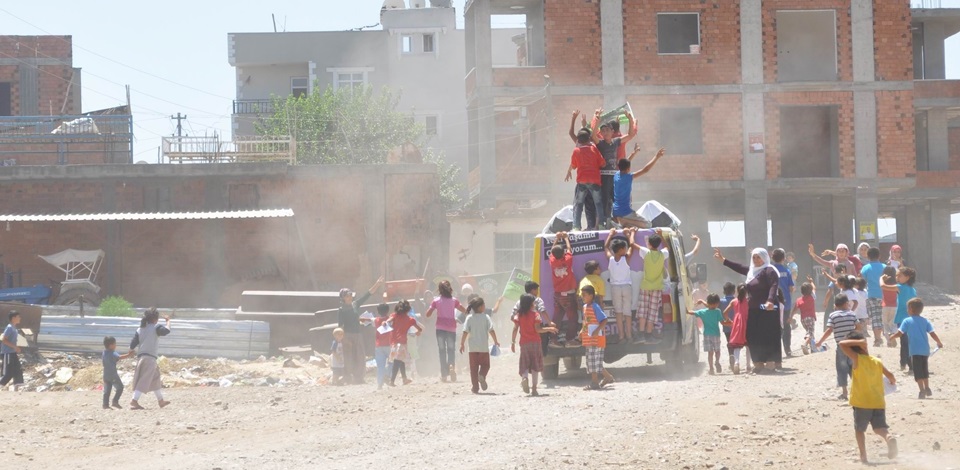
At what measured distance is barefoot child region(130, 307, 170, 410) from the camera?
17328 mm

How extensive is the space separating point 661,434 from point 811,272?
1379 inches

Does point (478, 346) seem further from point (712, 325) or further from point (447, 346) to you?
point (712, 325)

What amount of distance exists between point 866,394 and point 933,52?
42132mm

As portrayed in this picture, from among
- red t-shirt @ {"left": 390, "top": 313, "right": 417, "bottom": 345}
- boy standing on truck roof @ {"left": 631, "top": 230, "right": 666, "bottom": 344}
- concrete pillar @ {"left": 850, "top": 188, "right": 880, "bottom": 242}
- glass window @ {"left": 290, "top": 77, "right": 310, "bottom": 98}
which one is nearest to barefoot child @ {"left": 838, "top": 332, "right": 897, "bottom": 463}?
boy standing on truck roof @ {"left": 631, "top": 230, "right": 666, "bottom": 344}

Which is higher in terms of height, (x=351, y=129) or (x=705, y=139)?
(x=351, y=129)

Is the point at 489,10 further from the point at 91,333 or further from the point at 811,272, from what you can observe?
the point at 91,333

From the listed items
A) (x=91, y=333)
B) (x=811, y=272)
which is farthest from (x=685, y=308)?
(x=811, y=272)

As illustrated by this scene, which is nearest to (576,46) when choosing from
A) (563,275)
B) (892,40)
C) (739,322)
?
(892,40)

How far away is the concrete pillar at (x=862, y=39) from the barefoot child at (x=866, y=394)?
3213 cm

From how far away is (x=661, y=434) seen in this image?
1189cm

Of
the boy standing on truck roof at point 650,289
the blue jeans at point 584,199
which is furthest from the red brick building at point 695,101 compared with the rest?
the boy standing on truck roof at point 650,289

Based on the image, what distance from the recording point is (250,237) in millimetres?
32906

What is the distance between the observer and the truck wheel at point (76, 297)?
30.8m

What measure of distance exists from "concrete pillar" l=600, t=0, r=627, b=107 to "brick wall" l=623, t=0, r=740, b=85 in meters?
0.23
